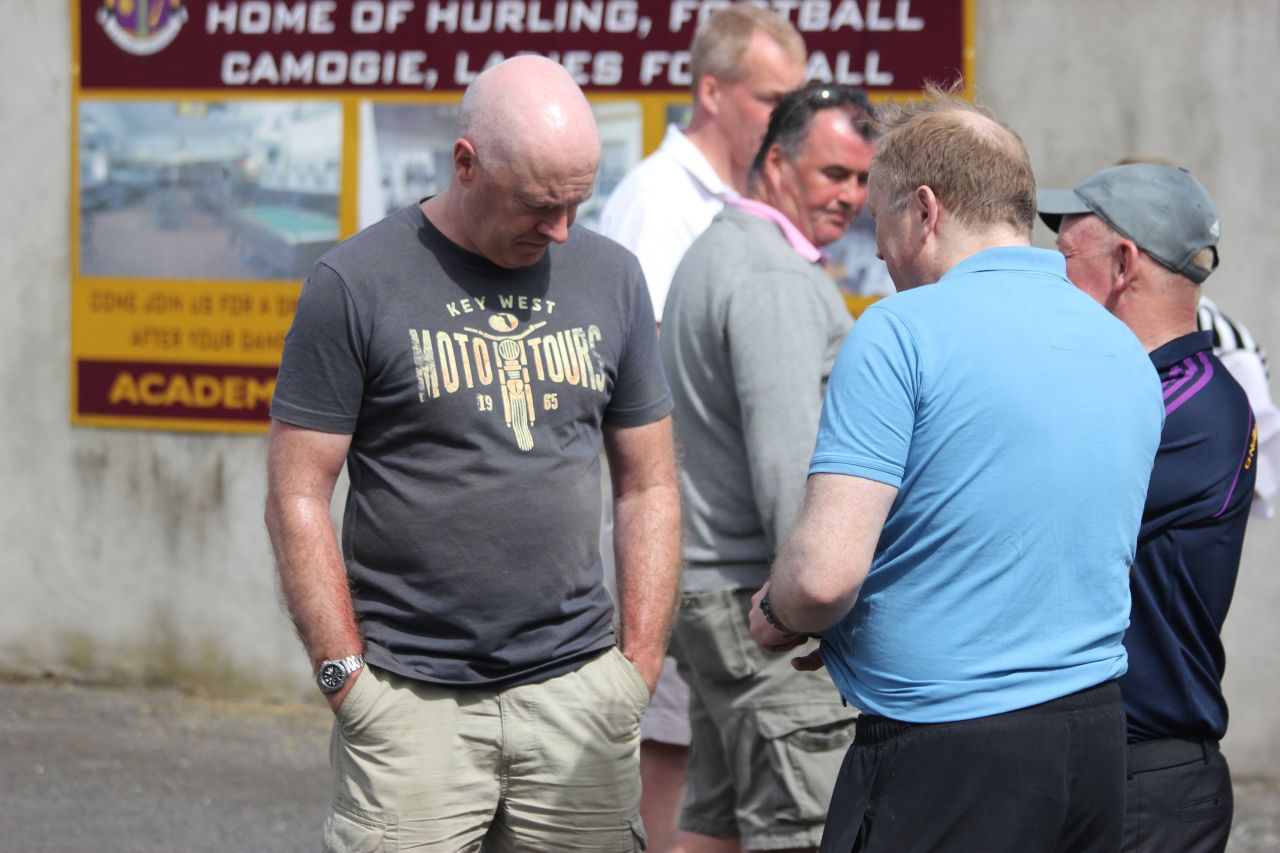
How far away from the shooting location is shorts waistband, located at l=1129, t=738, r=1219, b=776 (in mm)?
2771

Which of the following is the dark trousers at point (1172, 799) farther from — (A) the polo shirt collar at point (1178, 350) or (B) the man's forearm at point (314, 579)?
(B) the man's forearm at point (314, 579)

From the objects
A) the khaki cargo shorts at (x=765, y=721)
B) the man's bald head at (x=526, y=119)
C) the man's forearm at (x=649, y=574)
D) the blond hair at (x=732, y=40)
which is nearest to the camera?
the man's bald head at (x=526, y=119)

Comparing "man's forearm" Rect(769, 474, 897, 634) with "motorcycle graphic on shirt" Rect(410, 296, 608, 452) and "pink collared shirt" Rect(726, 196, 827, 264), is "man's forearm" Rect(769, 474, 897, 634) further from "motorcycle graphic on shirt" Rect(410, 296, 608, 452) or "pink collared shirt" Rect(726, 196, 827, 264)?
"pink collared shirt" Rect(726, 196, 827, 264)

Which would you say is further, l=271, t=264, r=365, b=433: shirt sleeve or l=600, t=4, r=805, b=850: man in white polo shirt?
l=600, t=4, r=805, b=850: man in white polo shirt

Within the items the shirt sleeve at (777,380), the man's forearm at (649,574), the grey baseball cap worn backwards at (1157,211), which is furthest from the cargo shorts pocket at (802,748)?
the grey baseball cap worn backwards at (1157,211)

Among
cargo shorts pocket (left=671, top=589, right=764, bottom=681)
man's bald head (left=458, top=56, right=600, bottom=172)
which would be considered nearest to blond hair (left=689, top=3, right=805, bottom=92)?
cargo shorts pocket (left=671, top=589, right=764, bottom=681)

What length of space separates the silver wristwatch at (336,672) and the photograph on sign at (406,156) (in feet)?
10.6

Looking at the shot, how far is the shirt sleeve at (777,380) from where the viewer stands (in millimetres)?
3375

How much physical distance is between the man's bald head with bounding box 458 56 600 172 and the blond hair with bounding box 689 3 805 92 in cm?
194

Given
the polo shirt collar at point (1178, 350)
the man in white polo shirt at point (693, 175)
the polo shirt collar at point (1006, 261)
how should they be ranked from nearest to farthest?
the polo shirt collar at point (1006, 261) < the polo shirt collar at point (1178, 350) < the man in white polo shirt at point (693, 175)

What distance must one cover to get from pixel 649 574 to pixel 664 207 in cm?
160

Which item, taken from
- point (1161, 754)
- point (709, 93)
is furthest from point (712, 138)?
point (1161, 754)

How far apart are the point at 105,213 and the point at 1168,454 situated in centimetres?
470

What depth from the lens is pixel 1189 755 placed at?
2803 millimetres
